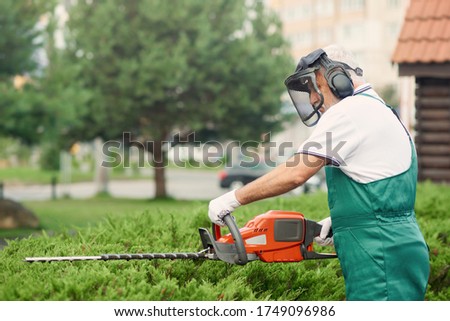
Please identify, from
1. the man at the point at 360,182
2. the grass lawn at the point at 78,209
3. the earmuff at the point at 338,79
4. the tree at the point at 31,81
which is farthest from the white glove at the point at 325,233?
the tree at the point at 31,81

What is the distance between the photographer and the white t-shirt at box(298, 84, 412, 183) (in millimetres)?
4047

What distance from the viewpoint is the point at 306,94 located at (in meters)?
4.50

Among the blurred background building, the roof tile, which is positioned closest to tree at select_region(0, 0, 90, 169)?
the roof tile

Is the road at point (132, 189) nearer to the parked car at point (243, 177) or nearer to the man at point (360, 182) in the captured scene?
the parked car at point (243, 177)

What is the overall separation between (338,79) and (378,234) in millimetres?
824

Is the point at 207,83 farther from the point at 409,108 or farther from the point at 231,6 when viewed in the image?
the point at 409,108

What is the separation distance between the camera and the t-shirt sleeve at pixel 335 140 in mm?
4027

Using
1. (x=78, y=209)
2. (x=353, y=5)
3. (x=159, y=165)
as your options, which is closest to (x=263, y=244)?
(x=78, y=209)

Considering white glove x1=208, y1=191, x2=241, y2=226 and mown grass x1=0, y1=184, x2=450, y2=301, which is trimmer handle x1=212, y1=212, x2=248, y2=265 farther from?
mown grass x1=0, y1=184, x2=450, y2=301

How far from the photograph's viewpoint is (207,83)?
998 inches

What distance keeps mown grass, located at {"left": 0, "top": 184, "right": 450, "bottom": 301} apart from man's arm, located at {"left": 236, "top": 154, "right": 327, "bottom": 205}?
565mm

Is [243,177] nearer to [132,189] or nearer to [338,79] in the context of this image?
[132,189]

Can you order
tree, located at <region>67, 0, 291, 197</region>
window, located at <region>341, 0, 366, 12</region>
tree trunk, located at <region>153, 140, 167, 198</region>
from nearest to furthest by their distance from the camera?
tree, located at <region>67, 0, 291, 197</region> < tree trunk, located at <region>153, 140, 167, 198</region> < window, located at <region>341, 0, 366, 12</region>

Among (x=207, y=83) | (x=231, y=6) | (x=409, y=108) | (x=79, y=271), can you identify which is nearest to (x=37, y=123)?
(x=409, y=108)
